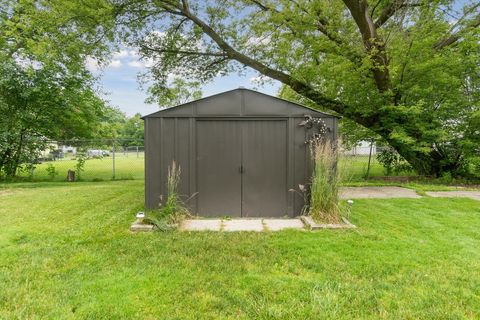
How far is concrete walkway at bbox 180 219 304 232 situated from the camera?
4.27 m

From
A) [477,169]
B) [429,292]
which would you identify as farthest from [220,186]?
[477,169]

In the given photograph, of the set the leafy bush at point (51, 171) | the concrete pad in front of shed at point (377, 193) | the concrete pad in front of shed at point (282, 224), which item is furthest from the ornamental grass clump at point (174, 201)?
the leafy bush at point (51, 171)

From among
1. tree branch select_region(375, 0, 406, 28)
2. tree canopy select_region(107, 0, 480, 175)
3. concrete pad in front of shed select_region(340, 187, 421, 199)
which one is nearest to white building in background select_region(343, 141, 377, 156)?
tree canopy select_region(107, 0, 480, 175)

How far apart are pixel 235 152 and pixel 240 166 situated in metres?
0.26

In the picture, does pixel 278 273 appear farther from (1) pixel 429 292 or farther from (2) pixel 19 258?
(2) pixel 19 258

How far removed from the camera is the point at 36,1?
9.16 m

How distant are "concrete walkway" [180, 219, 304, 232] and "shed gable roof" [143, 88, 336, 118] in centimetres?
179

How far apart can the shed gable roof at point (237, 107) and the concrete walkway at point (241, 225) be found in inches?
70.5

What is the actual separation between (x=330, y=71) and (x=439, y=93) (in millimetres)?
3491

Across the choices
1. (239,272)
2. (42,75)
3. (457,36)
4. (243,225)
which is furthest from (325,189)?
(42,75)

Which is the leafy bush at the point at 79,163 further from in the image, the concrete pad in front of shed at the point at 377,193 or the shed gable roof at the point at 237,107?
the concrete pad in front of shed at the point at 377,193

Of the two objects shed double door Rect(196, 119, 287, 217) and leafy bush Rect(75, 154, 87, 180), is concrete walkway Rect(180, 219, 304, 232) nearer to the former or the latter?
shed double door Rect(196, 119, 287, 217)

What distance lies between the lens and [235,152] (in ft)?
16.0

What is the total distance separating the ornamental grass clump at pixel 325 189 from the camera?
447cm
